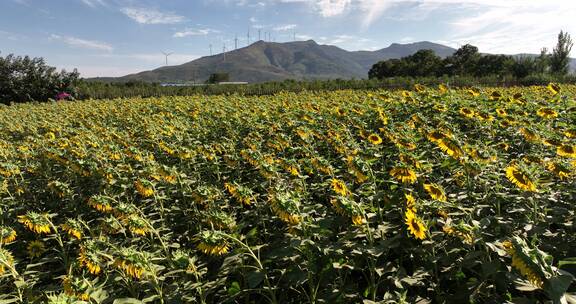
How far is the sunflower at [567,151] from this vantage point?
9.52 feet

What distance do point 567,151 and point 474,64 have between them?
182 ft

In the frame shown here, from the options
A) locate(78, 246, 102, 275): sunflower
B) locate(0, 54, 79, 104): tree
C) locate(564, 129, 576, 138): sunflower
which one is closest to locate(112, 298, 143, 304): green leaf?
locate(78, 246, 102, 275): sunflower

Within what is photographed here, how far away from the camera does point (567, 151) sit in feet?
9.62

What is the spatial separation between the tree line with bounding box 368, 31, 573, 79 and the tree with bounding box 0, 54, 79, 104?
1303 inches

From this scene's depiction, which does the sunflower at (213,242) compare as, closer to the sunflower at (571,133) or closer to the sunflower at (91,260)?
the sunflower at (91,260)

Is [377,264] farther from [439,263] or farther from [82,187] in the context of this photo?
[82,187]

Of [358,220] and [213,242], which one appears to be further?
[358,220]

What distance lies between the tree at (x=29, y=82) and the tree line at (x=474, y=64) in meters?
33.1

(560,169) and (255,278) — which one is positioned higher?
(560,169)

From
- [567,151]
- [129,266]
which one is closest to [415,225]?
[129,266]

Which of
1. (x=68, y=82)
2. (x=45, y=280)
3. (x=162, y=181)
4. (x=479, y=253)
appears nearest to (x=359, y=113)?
(x=162, y=181)

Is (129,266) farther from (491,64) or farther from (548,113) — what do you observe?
(491,64)

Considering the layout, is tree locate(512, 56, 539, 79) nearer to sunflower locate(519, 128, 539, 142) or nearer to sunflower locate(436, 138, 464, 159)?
sunflower locate(519, 128, 539, 142)

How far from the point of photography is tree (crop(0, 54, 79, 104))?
26.9m
